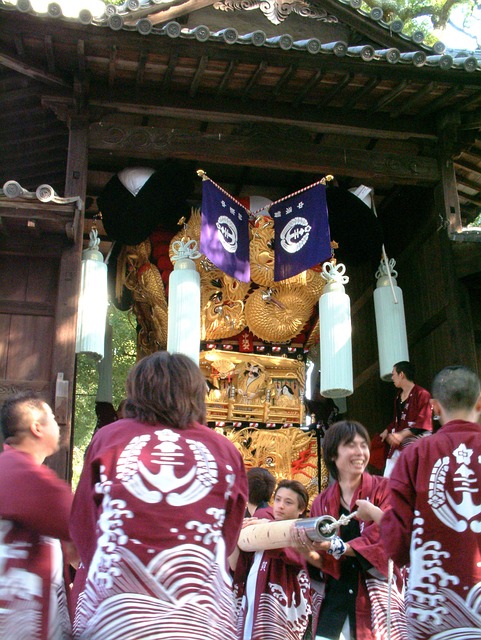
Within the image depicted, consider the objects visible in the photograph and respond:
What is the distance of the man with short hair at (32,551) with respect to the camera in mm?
2395

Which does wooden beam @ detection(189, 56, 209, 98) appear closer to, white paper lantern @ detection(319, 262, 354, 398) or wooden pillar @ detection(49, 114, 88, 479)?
wooden pillar @ detection(49, 114, 88, 479)

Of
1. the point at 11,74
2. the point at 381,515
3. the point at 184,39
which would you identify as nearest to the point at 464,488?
the point at 381,515

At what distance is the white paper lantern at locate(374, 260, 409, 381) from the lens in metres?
7.85

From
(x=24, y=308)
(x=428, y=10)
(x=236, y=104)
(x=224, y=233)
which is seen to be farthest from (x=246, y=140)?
(x=428, y=10)

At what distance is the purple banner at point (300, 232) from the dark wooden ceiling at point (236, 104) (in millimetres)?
344

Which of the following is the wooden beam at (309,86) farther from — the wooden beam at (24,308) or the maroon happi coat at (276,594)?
the maroon happi coat at (276,594)

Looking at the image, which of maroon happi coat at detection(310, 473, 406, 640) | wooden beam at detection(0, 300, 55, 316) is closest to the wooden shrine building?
wooden beam at detection(0, 300, 55, 316)

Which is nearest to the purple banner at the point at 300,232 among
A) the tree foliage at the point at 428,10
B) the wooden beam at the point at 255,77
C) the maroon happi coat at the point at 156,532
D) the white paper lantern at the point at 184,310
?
the white paper lantern at the point at 184,310

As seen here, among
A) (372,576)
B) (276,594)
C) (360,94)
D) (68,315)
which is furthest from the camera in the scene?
(360,94)

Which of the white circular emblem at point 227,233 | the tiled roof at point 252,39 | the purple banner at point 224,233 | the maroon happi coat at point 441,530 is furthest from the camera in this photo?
the white circular emblem at point 227,233

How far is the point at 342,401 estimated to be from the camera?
9055 mm

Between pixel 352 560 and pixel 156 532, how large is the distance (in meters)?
1.74

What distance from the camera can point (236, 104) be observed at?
7.71 m

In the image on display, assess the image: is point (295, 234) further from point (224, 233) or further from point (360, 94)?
point (360, 94)
